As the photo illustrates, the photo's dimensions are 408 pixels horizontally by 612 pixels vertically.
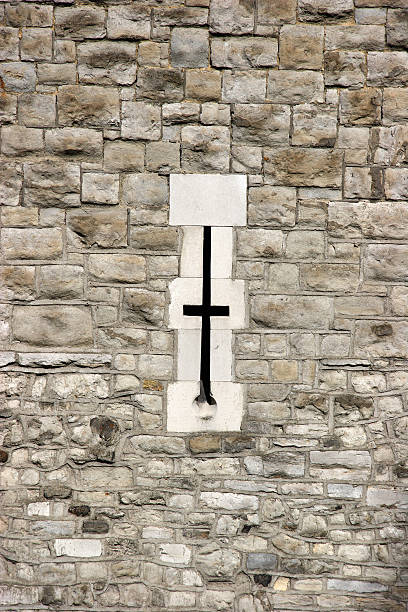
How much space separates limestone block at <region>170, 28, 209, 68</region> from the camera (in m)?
3.08

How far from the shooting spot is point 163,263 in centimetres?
314

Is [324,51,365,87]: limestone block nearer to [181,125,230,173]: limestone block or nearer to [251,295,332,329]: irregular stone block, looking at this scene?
[181,125,230,173]: limestone block

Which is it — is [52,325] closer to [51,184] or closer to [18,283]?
[18,283]

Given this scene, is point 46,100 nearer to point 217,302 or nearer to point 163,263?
point 163,263

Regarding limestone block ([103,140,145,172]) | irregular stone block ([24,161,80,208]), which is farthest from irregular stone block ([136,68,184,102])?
irregular stone block ([24,161,80,208])

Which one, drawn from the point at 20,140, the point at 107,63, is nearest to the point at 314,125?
the point at 107,63

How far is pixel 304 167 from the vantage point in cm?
316

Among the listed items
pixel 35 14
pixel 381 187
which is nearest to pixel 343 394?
pixel 381 187

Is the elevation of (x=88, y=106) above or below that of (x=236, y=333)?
above

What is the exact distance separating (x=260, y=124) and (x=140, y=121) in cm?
66

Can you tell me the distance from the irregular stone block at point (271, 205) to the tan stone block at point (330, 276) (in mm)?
288

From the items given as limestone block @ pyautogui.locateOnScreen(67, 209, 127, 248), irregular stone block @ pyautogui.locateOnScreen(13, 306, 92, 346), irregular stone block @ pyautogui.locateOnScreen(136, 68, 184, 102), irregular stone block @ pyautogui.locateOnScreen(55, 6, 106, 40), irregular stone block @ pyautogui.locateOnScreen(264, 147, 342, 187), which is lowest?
irregular stone block @ pyautogui.locateOnScreen(13, 306, 92, 346)

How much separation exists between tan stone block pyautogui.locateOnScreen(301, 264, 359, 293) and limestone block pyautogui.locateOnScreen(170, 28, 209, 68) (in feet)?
4.18

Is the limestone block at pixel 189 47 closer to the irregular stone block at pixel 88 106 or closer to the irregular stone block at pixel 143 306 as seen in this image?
the irregular stone block at pixel 88 106
